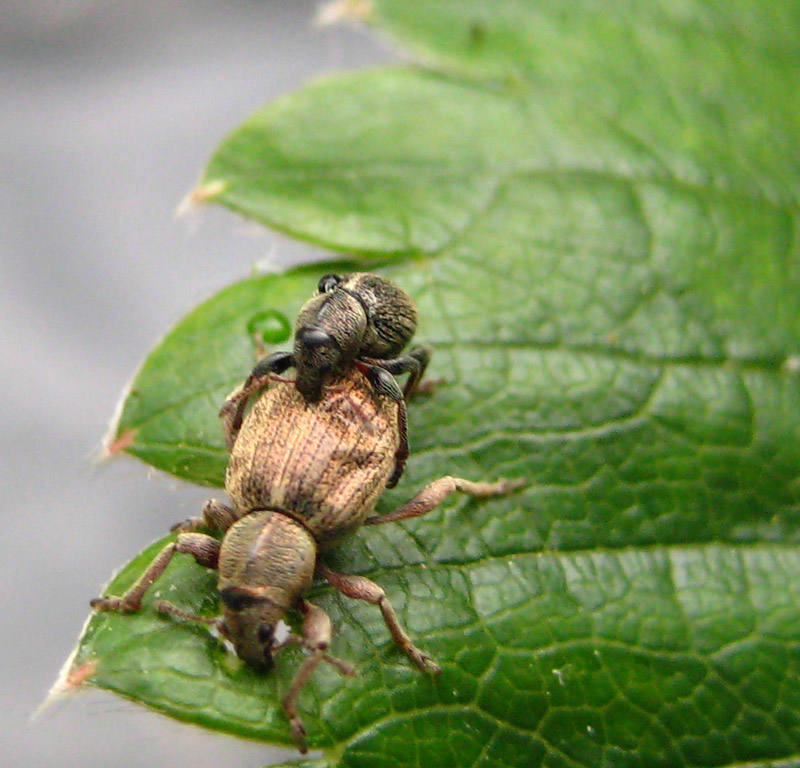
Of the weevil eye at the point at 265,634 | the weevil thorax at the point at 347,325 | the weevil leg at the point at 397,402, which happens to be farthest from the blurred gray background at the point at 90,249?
the weevil eye at the point at 265,634

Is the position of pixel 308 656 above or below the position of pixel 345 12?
below

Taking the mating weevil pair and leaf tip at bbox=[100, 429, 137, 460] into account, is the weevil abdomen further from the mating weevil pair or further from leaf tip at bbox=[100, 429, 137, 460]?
leaf tip at bbox=[100, 429, 137, 460]

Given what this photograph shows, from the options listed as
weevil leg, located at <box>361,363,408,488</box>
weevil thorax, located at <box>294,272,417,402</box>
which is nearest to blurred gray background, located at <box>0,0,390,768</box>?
weevil thorax, located at <box>294,272,417,402</box>

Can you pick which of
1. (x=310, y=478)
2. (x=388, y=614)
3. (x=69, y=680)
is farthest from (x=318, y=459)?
(x=69, y=680)

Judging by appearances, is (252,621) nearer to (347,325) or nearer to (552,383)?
(347,325)

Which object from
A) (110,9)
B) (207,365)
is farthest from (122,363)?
(110,9)

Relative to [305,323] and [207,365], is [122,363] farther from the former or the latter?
[305,323]
